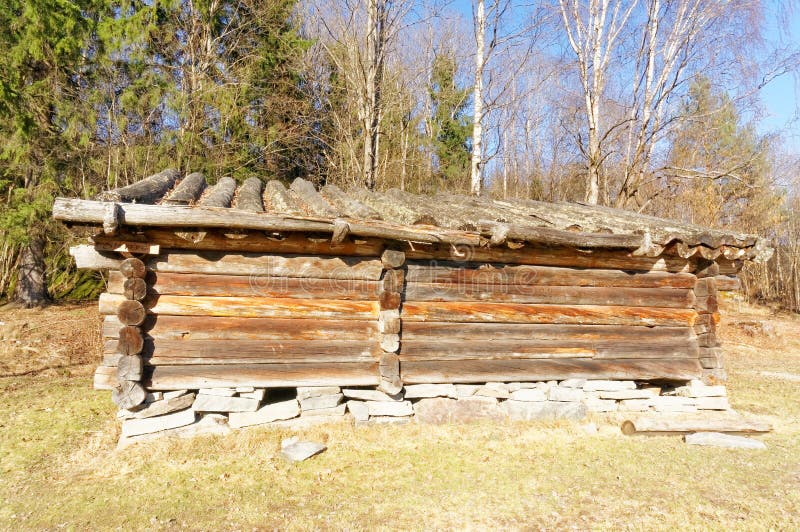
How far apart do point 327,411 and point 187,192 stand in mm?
3094

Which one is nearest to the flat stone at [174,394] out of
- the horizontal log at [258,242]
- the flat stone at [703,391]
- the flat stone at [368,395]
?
the horizontal log at [258,242]

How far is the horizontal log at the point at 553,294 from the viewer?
6.12 meters

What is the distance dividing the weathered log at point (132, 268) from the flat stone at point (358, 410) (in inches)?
109

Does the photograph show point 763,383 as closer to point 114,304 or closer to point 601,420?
point 601,420

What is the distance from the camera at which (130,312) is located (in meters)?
5.09

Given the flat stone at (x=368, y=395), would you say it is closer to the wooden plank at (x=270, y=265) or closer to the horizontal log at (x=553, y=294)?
the horizontal log at (x=553, y=294)

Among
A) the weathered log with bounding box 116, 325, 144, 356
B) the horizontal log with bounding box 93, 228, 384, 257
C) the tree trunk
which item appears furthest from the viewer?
the tree trunk

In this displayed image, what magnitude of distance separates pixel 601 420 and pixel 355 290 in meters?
3.78

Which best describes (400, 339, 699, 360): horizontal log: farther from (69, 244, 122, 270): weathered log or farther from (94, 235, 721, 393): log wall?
(69, 244, 122, 270): weathered log

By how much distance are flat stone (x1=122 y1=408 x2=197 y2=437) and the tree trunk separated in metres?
10.8

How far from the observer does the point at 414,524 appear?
3998mm

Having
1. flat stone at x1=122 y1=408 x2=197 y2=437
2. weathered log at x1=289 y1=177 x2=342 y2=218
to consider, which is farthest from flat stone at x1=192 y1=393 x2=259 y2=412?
weathered log at x1=289 y1=177 x2=342 y2=218

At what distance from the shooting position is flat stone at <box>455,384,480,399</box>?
625 cm

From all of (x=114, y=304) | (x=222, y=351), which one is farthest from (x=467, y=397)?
(x=114, y=304)
